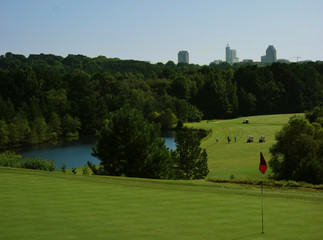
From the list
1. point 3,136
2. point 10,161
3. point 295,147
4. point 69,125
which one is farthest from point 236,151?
point 69,125

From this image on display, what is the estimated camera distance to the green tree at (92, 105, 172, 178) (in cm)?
3095

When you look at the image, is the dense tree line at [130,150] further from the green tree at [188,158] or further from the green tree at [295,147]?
the green tree at [295,147]

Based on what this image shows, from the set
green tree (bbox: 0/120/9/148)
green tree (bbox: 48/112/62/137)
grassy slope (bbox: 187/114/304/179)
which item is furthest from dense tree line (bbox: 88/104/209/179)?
green tree (bbox: 48/112/62/137)

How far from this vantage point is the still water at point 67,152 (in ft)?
196

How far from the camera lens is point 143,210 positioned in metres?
13.5

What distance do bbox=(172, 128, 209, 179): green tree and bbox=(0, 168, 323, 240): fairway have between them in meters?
18.1

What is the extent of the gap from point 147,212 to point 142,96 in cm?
11146

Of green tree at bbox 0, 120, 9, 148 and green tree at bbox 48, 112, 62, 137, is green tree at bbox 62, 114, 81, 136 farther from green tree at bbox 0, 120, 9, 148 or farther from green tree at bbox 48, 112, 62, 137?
green tree at bbox 0, 120, 9, 148

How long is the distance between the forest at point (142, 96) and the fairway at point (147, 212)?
64771 mm

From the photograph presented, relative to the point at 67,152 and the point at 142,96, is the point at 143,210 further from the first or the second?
the point at 142,96

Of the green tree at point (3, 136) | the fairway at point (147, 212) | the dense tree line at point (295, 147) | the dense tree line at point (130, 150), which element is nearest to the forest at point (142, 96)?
the green tree at point (3, 136)

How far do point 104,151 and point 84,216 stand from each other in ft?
62.8

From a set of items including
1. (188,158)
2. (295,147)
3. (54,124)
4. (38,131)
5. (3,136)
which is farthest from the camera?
(54,124)

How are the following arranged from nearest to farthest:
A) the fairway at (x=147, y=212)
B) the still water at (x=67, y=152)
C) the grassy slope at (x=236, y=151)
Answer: the fairway at (x=147, y=212) → the grassy slope at (x=236, y=151) → the still water at (x=67, y=152)
